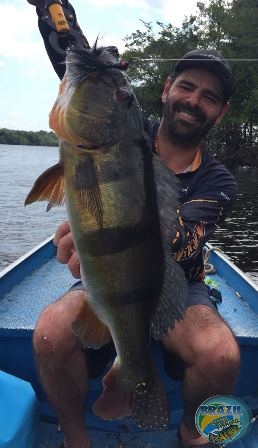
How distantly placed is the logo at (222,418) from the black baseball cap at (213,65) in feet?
7.19

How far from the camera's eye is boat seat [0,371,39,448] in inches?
114

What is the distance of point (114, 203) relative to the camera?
2.13 m

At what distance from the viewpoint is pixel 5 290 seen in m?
4.96

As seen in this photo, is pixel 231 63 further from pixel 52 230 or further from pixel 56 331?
pixel 56 331

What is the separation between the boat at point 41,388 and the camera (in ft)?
10.3

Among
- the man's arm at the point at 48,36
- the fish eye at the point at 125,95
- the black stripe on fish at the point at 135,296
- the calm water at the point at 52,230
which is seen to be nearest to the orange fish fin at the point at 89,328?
the black stripe on fish at the point at 135,296

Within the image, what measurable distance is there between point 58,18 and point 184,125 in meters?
1.24

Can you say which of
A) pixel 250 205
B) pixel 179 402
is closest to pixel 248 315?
pixel 179 402

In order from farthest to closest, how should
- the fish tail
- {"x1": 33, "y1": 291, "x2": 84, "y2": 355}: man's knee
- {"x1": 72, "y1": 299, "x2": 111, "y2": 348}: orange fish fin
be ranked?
{"x1": 33, "y1": 291, "x2": 84, "y2": 355}: man's knee → the fish tail → {"x1": 72, "y1": 299, "x2": 111, "y2": 348}: orange fish fin

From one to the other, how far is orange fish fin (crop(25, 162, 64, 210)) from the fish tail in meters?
1.12

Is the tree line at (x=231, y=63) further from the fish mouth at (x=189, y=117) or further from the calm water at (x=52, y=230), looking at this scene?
the fish mouth at (x=189, y=117)

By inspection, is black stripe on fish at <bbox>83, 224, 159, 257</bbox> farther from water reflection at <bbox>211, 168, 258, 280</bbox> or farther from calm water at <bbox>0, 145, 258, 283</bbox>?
water reflection at <bbox>211, 168, 258, 280</bbox>

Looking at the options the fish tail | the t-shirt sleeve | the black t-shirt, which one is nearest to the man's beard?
the black t-shirt

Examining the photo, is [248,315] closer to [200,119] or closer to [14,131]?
[200,119]
